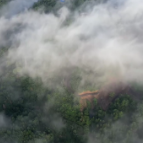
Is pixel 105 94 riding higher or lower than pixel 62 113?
lower

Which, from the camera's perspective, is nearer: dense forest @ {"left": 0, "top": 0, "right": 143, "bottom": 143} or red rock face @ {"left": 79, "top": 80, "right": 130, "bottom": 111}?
dense forest @ {"left": 0, "top": 0, "right": 143, "bottom": 143}

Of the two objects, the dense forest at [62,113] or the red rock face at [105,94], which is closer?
the dense forest at [62,113]

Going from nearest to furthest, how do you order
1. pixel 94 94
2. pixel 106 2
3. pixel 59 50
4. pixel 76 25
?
1. pixel 94 94
2. pixel 59 50
3. pixel 76 25
4. pixel 106 2

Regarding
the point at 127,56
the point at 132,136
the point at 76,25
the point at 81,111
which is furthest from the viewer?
the point at 76,25

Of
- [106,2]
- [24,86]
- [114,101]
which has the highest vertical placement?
[106,2]

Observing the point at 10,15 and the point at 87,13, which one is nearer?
the point at 87,13

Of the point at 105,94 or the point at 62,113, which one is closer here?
the point at 62,113

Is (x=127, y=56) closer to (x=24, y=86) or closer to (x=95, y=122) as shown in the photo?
(x=95, y=122)

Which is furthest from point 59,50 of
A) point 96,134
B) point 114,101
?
point 96,134
